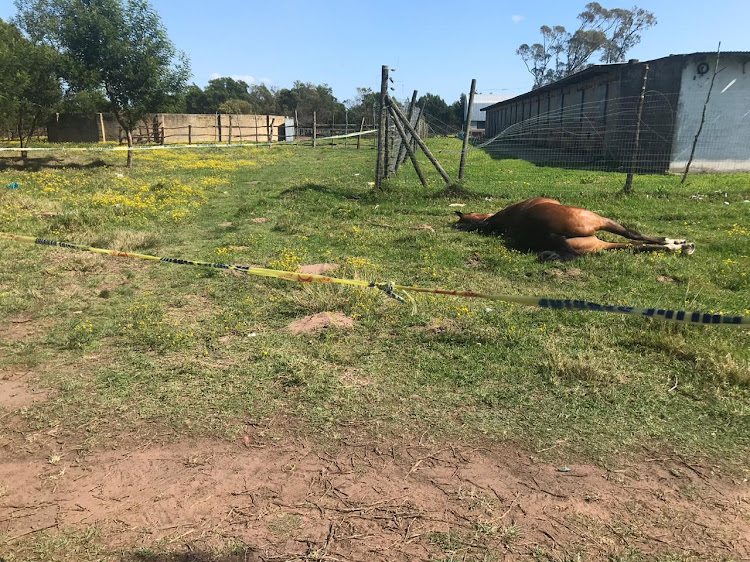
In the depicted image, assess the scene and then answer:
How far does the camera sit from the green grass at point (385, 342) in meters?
2.76

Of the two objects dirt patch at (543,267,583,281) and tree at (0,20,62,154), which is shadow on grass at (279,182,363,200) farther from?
tree at (0,20,62,154)

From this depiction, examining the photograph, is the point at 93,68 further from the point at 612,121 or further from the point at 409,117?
the point at 612,121

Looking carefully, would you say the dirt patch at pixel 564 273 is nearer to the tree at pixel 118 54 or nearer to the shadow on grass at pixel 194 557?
the shadow on grass at pixel 194 557

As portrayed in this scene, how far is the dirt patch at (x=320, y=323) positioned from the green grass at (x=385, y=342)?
0.10 metres

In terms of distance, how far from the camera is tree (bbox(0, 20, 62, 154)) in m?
14.7

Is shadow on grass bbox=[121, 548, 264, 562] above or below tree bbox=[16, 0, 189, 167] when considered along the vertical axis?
below

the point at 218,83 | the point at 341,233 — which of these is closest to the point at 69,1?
the point at 341,233

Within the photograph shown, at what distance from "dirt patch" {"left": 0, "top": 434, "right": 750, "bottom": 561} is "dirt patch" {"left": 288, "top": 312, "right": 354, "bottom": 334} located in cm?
143

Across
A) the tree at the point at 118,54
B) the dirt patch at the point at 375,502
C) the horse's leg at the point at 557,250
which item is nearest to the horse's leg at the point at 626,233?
the horse's leg at the point at 557,250

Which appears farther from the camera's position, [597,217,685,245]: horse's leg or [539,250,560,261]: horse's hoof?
[597,217,685,245]: horse's leg

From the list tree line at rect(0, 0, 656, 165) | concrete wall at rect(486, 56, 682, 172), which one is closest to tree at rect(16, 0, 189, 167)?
tree line at rect(0, 0, 656, 165)

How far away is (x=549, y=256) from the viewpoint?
5484 millimetres

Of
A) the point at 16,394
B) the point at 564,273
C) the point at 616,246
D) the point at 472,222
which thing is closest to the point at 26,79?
the point at 472,222

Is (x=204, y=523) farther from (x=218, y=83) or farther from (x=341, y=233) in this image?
(x=218, y=83)
